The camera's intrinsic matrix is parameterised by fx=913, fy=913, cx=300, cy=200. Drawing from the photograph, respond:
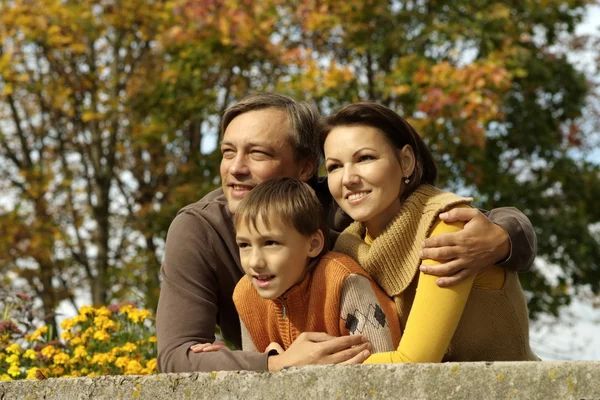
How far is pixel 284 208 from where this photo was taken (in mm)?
2842

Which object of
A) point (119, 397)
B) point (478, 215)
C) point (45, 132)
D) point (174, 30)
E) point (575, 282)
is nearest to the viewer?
point (119, 397)

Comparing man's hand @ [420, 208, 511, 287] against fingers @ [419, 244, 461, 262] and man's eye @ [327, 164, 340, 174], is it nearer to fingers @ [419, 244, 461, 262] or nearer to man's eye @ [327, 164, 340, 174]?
fingers @ [419, 244, 461, 262]

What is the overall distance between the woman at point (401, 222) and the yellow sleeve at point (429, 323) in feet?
0.12

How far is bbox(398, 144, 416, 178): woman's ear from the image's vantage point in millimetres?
3055

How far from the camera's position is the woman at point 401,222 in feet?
9.61

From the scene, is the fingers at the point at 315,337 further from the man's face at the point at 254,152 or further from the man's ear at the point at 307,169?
the man's ear at the point at 307,169

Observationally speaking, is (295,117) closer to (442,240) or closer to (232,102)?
(442,240)

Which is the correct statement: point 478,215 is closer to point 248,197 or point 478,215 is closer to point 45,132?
point 248,197

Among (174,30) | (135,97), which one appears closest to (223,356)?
(174,30)

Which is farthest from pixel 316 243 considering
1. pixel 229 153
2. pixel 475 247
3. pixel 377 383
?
pixel 377 383

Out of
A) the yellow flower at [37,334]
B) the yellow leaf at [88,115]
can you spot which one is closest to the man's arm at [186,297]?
the yellow flower at [37,334]

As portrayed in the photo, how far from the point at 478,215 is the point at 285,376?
39.6 inches

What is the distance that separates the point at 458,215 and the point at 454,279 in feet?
0.73

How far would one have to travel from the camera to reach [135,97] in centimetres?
1186
